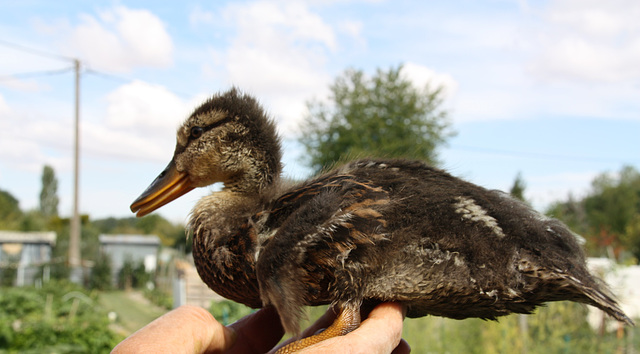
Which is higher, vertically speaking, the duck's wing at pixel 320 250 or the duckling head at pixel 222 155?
the duckling head at pixel 222 155

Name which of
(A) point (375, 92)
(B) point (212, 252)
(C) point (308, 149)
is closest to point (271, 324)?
(B) point (212, 252)

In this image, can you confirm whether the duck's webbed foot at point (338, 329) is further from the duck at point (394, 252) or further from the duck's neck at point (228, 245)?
the duck's neck at point (228, 245)

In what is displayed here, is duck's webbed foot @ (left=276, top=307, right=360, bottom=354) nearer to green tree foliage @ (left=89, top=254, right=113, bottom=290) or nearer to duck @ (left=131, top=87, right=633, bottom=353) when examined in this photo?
duck @ (left=131, top=87, right=633, bottom=353)

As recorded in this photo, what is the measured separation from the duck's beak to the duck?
338 mm

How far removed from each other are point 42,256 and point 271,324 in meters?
38.8

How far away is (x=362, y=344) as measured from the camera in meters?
1.69

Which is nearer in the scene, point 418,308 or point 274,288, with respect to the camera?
point 274,288

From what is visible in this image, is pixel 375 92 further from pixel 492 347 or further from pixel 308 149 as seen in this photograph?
pixel 492 347

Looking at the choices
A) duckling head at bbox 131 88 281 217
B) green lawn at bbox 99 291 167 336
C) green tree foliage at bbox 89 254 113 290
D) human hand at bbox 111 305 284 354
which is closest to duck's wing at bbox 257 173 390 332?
human hand at bbox 111 305 284 354

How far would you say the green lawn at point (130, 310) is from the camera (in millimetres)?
15875

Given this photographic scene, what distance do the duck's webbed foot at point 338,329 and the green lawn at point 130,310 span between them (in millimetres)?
12169

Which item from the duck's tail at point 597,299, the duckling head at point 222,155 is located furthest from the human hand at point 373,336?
the duckling head at point 222,155

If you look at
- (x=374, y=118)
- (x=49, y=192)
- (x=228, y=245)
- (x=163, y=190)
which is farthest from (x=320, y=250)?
(x=49, y=192)

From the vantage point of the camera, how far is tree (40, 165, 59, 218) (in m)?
75.1
